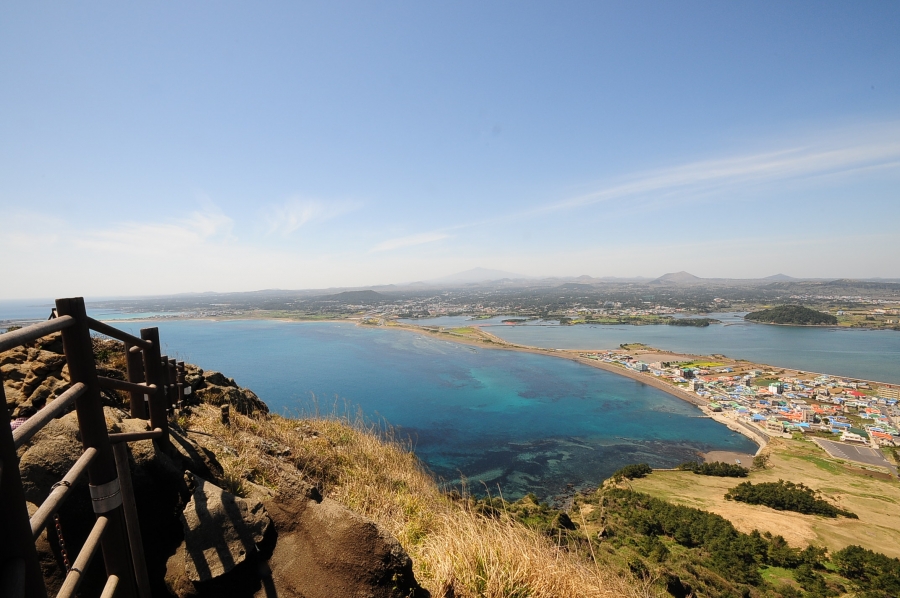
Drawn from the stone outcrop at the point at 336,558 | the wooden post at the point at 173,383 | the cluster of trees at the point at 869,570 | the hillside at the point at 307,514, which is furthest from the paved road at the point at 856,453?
the wooden post at the point at 173,383

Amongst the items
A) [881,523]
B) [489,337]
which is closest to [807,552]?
[881,523]

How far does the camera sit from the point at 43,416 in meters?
1.19

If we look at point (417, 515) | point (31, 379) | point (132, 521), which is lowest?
point (417, 515)

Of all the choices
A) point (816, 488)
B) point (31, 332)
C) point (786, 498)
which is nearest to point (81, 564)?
point (31, 332)

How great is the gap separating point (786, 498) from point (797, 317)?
83.6 meters

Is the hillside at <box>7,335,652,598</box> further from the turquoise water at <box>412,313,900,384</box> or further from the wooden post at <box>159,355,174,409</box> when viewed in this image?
the turquoise water at <box>412,313,900,384</box>

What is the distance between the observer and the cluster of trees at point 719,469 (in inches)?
843

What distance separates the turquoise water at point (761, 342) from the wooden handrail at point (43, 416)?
58019 millimetres

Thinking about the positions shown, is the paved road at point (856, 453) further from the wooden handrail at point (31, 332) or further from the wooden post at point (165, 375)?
the wooden handrail at point (31, 332)

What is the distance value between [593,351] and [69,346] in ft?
188

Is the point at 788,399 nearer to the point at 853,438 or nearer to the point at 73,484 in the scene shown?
the point at 853,438

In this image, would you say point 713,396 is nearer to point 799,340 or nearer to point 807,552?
point 807,552

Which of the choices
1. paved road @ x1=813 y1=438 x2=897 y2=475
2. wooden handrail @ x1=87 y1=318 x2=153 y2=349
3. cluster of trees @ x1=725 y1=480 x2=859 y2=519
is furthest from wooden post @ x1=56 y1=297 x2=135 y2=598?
paved road @ x1=813 y1=438 x2=897 y2=475

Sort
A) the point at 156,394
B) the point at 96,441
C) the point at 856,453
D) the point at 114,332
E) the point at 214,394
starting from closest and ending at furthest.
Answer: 1. the point at 96,441
2. the point at 114,332
3. the point at 156,394
4. the point at 214,394
5. the point at 856,453
